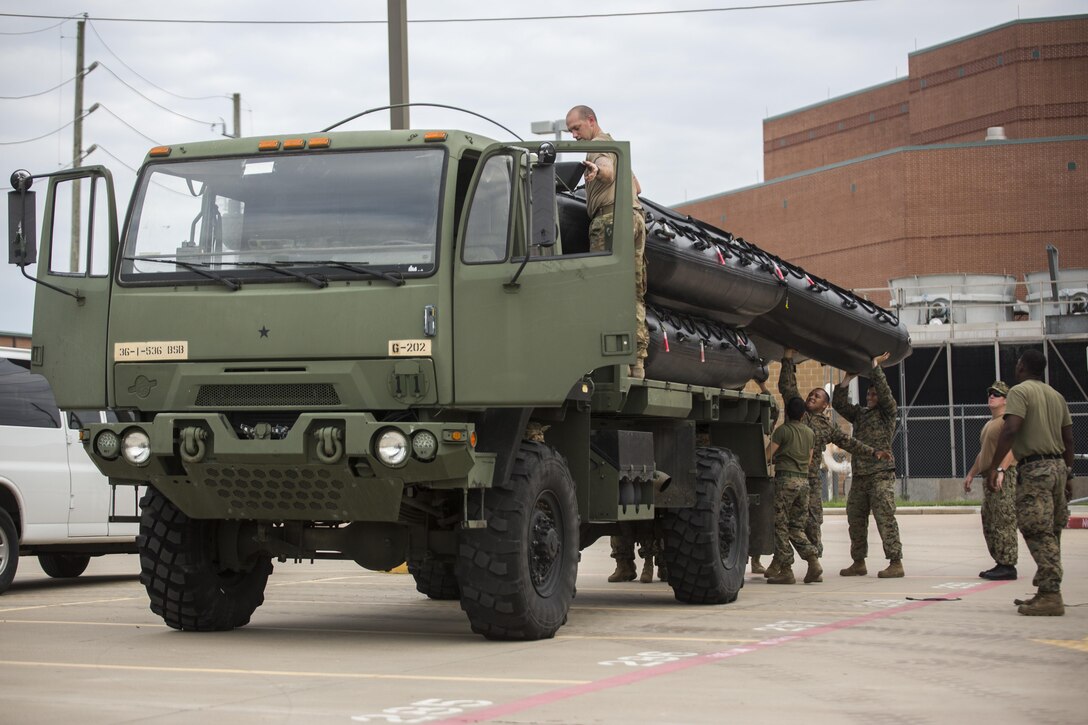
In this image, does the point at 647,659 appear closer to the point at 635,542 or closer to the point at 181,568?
the point at 181,568

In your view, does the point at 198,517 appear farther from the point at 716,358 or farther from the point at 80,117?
the point at 80,117

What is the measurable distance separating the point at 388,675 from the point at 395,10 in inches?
371

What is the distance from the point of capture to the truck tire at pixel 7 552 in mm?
14047

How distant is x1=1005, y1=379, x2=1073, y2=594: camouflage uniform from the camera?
37.2ft

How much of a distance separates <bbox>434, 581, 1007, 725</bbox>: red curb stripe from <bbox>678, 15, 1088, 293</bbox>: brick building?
49379 millimetres

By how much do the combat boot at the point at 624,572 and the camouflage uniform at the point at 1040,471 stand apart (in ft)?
16.7

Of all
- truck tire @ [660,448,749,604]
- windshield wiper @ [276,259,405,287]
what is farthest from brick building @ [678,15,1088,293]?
windshield wiper @ [276,259,405,287]

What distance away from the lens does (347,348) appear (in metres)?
9.22

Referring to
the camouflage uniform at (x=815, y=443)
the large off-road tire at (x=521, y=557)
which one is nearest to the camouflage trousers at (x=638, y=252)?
the large off-road tire at (x=521, y=557)

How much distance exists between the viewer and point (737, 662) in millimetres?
8656

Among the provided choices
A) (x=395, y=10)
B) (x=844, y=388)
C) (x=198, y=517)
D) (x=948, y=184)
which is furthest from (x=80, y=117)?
(x=948, y=184)

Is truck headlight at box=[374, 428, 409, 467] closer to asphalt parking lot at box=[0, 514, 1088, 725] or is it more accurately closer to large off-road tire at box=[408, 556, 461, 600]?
asphalt parking lot at box=[0, 514, 1088, 725]

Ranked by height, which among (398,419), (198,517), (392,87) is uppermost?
(392,87)

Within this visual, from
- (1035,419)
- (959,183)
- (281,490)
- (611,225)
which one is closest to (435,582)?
(281,490)
